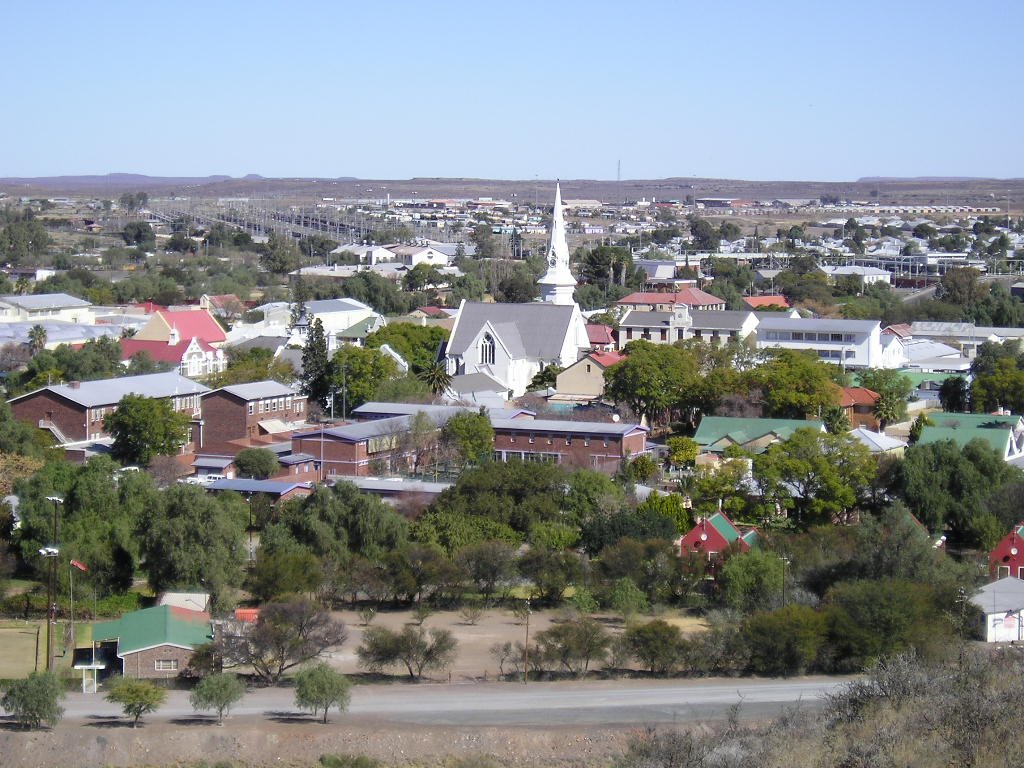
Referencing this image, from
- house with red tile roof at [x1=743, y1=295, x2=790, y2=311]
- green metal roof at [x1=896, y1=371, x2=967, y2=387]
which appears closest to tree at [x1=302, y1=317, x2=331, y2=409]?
green metal roof at [x1=896, y1=371, x2=967, y2=387]

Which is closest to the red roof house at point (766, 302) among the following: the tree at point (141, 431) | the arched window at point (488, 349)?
the arched window at point (488, 349)

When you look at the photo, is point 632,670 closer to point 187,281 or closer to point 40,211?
point 187,281

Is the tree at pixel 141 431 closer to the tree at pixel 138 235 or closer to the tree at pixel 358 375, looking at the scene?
the tree at pixel 358 375

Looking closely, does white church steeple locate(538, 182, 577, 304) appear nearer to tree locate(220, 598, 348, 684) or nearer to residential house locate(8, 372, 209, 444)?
residential house locate(8, 372, 209, 444)

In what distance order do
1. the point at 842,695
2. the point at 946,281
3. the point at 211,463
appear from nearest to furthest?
the point at 842,695 → the point at 211,463 → the point at 946,281

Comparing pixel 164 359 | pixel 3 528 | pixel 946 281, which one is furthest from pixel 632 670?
pixel 946 281
